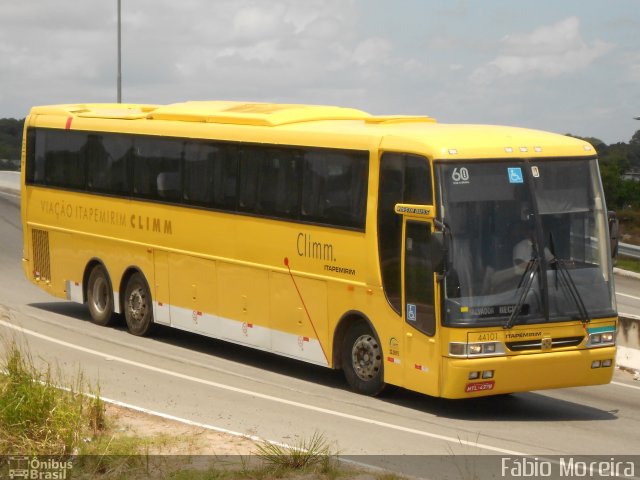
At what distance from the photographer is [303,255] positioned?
1641 cm

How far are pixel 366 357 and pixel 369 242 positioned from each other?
4.70 ft

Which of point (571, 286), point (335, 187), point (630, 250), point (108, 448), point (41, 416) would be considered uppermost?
point (335, 187)

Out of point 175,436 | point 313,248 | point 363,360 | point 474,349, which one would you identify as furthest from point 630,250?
point 175,436

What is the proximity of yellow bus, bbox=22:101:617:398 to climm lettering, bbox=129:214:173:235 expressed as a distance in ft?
0.13

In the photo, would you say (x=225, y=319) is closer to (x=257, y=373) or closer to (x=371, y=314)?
(x=257, y=373)

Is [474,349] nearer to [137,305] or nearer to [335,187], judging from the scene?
[335,187]

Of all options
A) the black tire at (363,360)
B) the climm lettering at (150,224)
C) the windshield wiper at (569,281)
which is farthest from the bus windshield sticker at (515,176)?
the climm lettering at (150,224)

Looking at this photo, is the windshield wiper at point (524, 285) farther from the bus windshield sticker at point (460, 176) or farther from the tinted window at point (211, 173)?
the tinted window at point (211, 173)

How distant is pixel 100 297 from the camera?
71.2ft

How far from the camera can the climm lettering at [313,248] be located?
15922 millimetres

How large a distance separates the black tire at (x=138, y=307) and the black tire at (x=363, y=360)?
519 cm

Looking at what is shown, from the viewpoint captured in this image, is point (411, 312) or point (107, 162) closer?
point (411, 312)

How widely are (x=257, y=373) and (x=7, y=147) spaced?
53922 millimetres

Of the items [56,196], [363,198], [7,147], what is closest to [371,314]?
[363,198]
